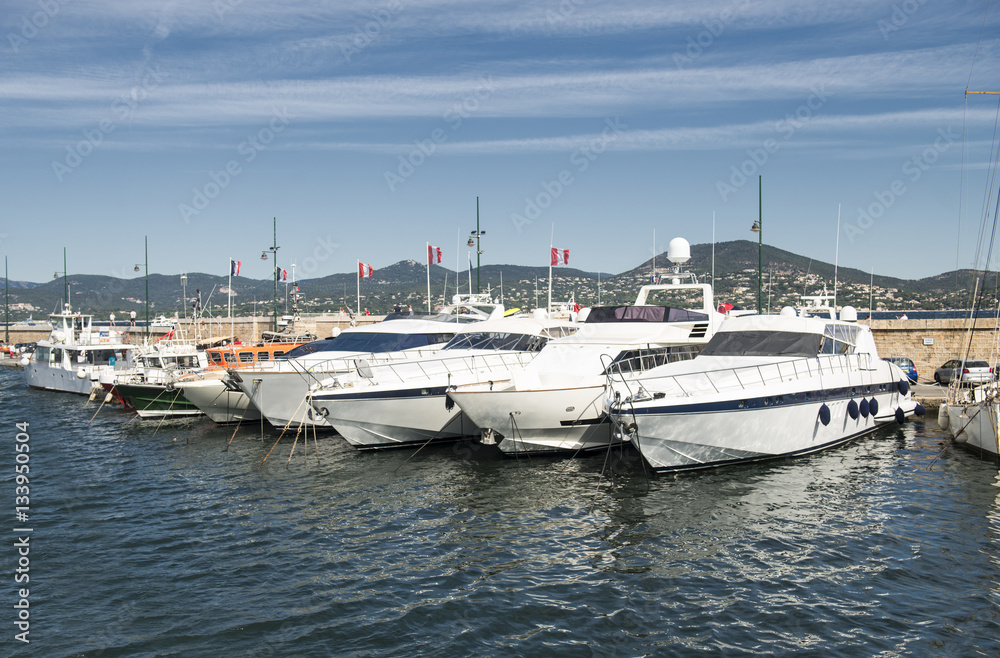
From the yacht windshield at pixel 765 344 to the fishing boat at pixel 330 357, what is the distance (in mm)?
9356

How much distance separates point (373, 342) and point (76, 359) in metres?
21.5

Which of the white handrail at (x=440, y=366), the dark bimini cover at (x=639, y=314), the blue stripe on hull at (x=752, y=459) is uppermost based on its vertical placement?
the dark bimini cover at (x=639, y=314)

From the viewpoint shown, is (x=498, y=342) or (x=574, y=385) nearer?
Result: (x=574, y=385)

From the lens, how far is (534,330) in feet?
72.7

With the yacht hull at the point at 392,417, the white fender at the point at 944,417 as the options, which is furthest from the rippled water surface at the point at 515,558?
the white fender at the point at 944,417

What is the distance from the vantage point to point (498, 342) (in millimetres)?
21734

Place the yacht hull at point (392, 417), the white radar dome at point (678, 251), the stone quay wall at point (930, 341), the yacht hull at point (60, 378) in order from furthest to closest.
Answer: the yacht hull at point (60, 378) < the stone quay wall at point (930, 341) < the white radar dome at point (678, 251) < the yacht hull at point (392, 417)

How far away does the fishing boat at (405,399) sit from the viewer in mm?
17891

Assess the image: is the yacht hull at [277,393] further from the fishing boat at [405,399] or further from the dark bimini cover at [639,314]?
the dark bimini cover at [639,314]

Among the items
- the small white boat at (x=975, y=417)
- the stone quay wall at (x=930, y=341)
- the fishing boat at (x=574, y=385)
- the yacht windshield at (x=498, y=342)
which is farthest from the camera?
the stone quay wall at (x=930, y=341)

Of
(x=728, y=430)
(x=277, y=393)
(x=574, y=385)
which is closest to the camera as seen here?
(x=728, y=430)

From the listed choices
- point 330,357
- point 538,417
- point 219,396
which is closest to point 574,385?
point 538,417

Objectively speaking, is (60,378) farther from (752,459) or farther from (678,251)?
(752,459)

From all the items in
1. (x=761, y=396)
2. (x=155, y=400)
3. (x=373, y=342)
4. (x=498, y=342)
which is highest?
(x=498, y=342)
